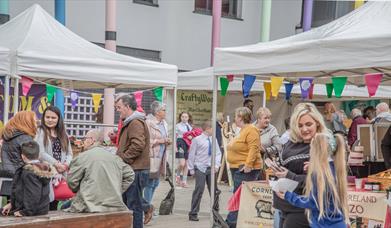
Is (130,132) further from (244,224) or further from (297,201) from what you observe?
(297,201)

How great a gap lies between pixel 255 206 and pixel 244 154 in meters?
0.71

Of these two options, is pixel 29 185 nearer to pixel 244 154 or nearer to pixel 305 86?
pixel 244 154

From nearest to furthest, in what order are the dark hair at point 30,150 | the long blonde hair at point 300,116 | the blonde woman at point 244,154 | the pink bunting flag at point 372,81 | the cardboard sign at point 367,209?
1. the long blonde hair at point 300,116
2. the dark hair at point 30,150
3. the cardboard sign at point 367,209
4. the pink bunting flag at point 372,81
5. the blonde woman at point 244,154

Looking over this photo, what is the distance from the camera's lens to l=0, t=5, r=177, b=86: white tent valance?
7090 millimetres

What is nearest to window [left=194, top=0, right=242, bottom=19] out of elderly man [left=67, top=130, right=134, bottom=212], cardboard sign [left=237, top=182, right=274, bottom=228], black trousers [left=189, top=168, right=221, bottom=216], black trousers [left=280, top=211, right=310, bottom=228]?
black trousers [left=189, top=168, right=221, bottom=216]

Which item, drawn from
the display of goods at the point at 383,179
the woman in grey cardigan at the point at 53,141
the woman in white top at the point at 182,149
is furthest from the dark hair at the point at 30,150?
the woman in white top at the point at 182,149

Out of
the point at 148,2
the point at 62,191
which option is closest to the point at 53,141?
the point at 62,191

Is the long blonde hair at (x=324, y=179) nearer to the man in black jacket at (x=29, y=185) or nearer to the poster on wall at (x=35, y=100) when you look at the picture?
the man in black jacket at (x=29, y=185)

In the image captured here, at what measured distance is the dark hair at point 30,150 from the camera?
5.18 meters

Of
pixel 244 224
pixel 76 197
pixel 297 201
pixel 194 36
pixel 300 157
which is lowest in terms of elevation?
pixel 244 224

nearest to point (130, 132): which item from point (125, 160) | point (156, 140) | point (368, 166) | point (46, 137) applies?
point (125, 160)

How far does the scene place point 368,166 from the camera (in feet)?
21.0

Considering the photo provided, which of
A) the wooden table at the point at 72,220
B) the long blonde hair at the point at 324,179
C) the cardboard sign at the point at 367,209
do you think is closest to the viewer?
the long blonde hair at the point at 324,179

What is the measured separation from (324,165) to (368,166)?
284cm
